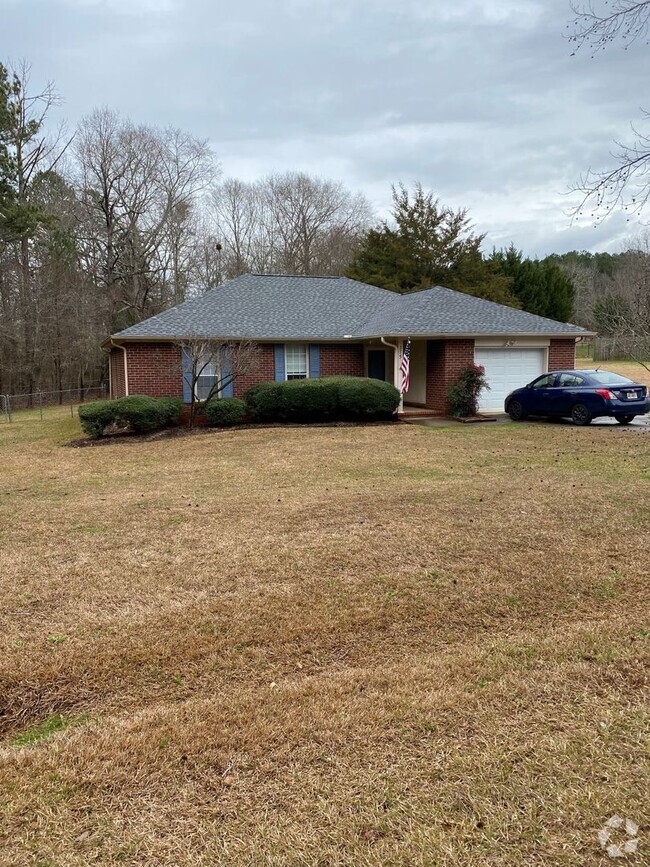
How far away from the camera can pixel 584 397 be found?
14688mm

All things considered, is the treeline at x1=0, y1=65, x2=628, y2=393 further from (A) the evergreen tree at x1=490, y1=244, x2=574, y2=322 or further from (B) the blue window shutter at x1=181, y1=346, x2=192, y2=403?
(B) the blue window shutter at x1=181, y1=346, x2=192, y2=403

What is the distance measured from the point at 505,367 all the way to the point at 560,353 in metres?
1.91

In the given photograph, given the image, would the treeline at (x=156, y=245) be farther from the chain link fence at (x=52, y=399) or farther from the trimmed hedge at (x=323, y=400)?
the trimmed hedge at (x=323, y=400)

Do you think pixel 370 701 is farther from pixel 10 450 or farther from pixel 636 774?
pixel 10 450

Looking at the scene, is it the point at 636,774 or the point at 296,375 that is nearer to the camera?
the point at 636,774

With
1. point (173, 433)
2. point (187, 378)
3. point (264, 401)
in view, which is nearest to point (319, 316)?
point (264, 401)

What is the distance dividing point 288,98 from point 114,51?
587 cm

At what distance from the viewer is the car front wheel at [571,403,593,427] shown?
48.4 ft

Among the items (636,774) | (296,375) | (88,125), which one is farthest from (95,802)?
(88,125)

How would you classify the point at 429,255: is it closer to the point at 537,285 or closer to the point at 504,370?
the point at 537,285

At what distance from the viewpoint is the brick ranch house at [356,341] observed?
1659 centimetres

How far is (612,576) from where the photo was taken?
192 inches

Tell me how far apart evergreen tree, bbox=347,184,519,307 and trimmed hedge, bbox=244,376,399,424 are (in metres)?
16.6

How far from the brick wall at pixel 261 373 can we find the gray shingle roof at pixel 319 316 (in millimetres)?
534
